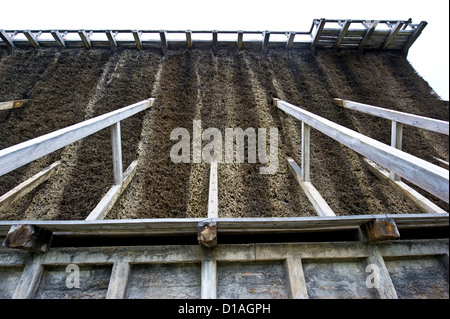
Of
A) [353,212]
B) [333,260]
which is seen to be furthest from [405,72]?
[333,260]

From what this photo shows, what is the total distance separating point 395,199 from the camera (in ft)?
11.5

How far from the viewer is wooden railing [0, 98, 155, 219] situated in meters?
1.45

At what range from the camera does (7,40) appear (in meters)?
7.18

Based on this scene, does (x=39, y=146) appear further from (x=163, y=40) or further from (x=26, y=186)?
(x=163, y=40)

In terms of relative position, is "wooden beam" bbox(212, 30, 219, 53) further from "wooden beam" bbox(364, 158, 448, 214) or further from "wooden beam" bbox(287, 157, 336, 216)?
"wooden beam" bbox(364, 158, 448, 214)

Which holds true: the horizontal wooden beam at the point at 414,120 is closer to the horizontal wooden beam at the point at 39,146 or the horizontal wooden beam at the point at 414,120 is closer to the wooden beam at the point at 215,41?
the horizontal wooden beam at the point at 39,146

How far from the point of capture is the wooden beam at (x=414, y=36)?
7.12 metres

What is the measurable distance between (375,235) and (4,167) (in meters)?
2.35

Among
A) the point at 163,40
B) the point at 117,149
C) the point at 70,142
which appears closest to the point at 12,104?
the point at 117,149

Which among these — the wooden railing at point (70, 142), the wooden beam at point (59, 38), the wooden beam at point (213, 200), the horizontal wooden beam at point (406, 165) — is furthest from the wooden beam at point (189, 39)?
the horizontal wooden beam at point (406, 165)

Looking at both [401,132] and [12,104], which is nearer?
[401,132]

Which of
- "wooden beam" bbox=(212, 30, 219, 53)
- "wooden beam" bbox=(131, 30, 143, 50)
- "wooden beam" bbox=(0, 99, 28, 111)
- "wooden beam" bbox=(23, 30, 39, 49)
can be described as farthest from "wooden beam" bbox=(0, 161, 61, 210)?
"wooden beam" bbox=(23, 30, 39, 49)

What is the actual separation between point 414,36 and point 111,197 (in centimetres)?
943

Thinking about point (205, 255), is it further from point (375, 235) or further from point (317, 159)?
point (317, 159)
